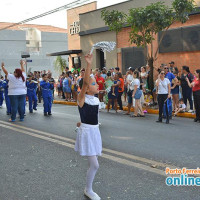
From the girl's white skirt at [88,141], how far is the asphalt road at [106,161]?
0.68 m

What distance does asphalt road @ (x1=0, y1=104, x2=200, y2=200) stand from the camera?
461 centimetres

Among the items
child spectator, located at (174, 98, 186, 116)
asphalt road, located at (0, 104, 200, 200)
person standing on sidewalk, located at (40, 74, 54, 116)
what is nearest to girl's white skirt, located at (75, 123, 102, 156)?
asphalt road, located at (0, 104, 200, 200)

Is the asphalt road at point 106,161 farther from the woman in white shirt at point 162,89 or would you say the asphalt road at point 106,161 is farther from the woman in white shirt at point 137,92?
the woman in white shirt at point 137,92

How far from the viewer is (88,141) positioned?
14.0ft

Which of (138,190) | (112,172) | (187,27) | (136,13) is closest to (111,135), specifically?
(112,172)

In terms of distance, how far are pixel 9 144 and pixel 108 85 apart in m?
6.00

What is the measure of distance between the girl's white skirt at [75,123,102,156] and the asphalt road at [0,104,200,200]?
0.68m

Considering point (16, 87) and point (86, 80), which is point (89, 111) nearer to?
point (86, 80)

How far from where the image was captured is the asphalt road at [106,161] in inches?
181

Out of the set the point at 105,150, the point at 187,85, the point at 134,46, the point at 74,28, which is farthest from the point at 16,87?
the point at 74,28

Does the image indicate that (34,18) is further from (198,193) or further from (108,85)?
(198,193)

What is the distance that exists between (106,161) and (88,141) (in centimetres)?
196

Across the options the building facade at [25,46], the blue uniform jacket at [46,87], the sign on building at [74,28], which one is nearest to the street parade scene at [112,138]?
the blue uniform jacket at [46,87]

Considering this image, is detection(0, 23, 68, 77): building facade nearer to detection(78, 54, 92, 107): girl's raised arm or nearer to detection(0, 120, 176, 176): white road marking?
detection(0, 120, 176, 176): white road marking
